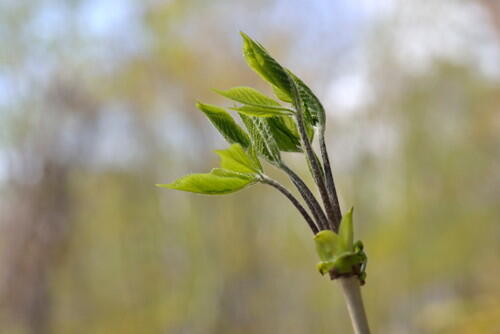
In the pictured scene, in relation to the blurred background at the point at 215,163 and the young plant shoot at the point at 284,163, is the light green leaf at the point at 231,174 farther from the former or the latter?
the blurred background at the point at 215,163

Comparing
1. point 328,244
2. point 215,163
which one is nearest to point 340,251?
point 328,244

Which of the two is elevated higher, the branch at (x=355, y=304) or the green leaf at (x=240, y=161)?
the green leaf at (x=240, y=161)

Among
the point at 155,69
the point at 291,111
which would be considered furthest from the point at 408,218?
the point at 291,111

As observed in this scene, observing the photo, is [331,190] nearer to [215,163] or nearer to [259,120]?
[259,120]

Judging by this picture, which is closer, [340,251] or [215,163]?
[340,251]

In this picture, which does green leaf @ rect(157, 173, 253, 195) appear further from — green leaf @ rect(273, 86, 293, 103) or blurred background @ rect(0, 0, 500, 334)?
blurred background @ rect(0, 0, 500, 334)

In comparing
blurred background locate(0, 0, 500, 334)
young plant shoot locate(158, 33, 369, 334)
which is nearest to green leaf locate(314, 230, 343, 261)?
young plant shoot locate(158, 33, 369, 334)

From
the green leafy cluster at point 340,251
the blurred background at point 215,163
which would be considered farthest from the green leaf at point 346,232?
the blurred background at point 215,163
